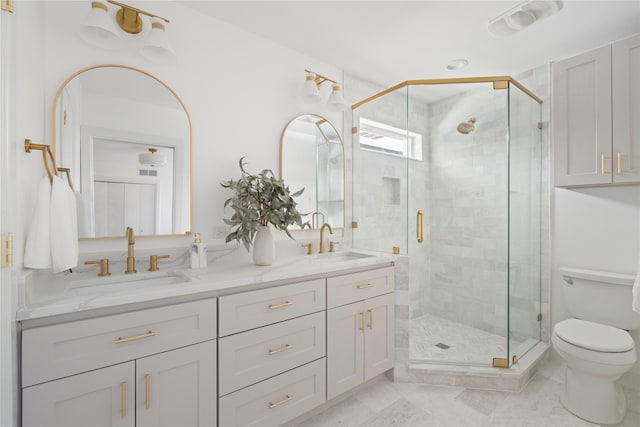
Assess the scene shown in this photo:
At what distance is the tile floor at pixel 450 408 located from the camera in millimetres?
1680

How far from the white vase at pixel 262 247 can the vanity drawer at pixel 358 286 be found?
407 mm

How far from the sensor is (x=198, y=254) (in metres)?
1.69

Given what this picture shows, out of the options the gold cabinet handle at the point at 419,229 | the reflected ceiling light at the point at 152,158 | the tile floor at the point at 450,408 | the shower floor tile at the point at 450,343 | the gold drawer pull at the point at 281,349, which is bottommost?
the tile floor at the point at 450,408

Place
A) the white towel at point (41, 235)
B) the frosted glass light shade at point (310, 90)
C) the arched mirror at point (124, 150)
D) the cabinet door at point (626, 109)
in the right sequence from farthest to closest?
the frosted glass light shade at point (310, 90)
the cabinet door at point (626, 109)
the arched mirror at point (124, 150)
the white towel at point (41, 235)

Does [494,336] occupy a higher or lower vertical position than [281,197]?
lower

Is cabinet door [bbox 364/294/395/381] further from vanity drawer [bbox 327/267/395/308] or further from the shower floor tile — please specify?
the shower floor tile

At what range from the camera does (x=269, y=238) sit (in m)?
1.81

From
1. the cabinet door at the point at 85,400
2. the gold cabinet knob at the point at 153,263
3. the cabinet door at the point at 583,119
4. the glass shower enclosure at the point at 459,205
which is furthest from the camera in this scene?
the glass shower enclosure at the point at 459,205

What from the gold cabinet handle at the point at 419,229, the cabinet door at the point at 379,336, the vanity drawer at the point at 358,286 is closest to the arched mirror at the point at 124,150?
the vanity drawer at the point at 358,286

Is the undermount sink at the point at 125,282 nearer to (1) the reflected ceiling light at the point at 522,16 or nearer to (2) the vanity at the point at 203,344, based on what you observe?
(2) the vanity at the point at 203,344

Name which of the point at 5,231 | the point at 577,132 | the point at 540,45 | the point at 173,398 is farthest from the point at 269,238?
the point at 540,45

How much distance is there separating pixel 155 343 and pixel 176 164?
1019 millimetres

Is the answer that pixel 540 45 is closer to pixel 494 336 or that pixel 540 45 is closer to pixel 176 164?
pixel 494 336

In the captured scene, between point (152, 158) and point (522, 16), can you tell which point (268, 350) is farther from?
point (522, 16)
